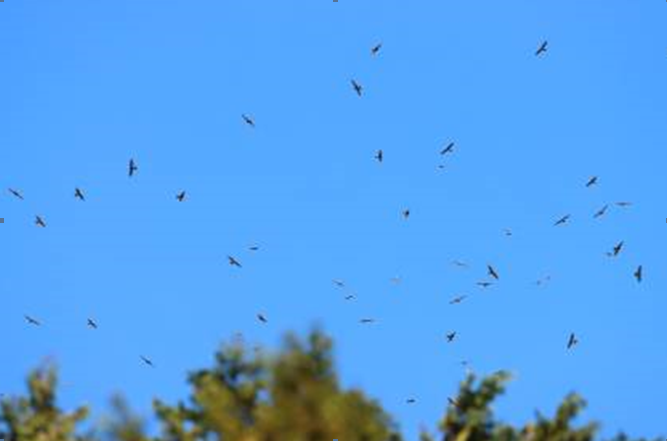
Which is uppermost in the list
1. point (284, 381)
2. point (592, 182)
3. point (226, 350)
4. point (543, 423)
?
point (592, 182)

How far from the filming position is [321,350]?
44.6 ft

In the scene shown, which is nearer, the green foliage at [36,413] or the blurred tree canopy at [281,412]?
the blurred tree canopy at [281,412]

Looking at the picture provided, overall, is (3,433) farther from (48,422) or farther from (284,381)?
(284,381)

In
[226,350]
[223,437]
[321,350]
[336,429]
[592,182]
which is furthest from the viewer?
[592,182]

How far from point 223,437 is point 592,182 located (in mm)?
15502

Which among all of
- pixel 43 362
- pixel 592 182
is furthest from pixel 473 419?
pixel 592 182

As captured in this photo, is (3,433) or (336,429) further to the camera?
(3,433)

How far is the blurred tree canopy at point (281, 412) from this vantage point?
42.5ft

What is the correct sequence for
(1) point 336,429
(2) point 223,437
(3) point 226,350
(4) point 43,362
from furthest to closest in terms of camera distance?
(4) point 43,362
(3) point 226,350
(2) point 223,437
(1) point 336,429

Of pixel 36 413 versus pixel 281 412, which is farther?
pixel 36 413

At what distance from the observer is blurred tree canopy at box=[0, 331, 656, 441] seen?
12945 mm

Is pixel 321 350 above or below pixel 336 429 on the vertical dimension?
above

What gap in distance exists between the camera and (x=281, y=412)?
13.1 meters

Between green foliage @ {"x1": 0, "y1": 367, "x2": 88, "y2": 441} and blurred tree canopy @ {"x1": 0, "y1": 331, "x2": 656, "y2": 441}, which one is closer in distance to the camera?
blurred tree canopy @ {"x1": 0, "y1": 331, "x2": 656, "y2": 441}
